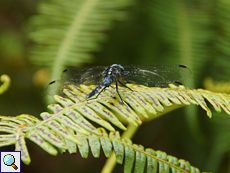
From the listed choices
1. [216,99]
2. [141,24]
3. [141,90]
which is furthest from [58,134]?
[141,24]

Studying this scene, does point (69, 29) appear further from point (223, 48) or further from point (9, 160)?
point (223, 48)

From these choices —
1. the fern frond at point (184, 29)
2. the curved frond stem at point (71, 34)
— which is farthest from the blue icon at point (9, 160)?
the fern frond at point (184, 29)

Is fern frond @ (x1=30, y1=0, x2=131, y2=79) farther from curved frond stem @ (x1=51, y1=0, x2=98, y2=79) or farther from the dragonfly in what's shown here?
the dragonfly

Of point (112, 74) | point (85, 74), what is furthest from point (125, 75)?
point (85, 74)

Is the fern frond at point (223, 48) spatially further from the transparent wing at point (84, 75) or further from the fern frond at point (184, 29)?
the transparent wing at point (84, 75)

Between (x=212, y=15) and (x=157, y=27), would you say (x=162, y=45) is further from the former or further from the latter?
(x=212, y=15)

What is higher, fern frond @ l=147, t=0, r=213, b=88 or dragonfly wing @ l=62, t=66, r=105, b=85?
fern frond @ l=147, t=0, r=213, b=88

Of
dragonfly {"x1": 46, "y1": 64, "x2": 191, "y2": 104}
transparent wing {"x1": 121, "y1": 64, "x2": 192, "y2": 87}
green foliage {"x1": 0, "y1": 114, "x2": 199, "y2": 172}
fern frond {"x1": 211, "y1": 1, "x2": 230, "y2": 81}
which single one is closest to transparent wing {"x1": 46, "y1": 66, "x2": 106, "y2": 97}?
dragonfly {"x1": 46, "y1": 64, "x2": 191, "y2": 104}
